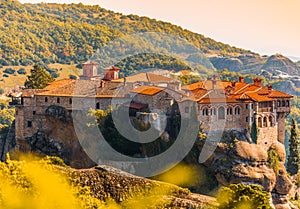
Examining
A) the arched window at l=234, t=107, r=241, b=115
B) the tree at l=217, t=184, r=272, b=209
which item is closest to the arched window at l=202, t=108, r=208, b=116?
the arched window at l=234, t=107, r=241, b=115

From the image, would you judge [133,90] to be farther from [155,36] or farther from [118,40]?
[155,36]

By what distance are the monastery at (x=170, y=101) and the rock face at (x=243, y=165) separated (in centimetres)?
214

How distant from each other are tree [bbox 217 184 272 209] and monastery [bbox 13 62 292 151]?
78.0 ft

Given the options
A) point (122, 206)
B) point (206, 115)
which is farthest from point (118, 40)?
point (122, 206)

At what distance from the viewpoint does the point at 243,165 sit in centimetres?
5025

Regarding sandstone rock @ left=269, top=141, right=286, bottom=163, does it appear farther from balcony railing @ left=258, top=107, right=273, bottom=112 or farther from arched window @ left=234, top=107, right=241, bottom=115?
arched window @ left=234, top=107, right=241, bottom=115

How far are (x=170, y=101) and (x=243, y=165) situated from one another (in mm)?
9159

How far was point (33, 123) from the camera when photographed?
183ft

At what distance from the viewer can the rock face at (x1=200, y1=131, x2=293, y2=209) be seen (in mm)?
49500

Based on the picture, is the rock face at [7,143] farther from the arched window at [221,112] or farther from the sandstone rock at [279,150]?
the sandstone rock at [279,150]

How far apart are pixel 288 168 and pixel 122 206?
49.0m

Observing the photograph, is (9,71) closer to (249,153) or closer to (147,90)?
(147,90)

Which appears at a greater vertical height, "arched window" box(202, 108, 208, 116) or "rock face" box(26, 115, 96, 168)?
"arched window" box(202, 108, 208, 116)

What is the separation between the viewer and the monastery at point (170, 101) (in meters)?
51.4
